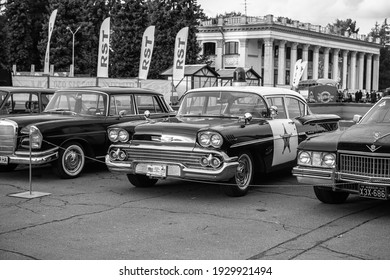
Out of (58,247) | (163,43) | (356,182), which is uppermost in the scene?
(163,43)

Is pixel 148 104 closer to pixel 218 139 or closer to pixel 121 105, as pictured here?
pixel 121 105

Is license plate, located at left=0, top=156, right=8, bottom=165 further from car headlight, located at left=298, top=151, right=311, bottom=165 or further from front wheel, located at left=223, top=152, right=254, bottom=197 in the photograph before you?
car headlight, located at left=298, top=151, right=311, bottom=165

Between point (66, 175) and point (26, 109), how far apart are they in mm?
2554

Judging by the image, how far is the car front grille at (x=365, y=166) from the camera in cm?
694

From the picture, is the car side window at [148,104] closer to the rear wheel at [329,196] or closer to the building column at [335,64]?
the rear wheel at [329,196]

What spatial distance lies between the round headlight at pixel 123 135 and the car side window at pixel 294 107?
9.82 feet

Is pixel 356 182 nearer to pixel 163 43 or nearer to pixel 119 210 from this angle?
pixel 119 210

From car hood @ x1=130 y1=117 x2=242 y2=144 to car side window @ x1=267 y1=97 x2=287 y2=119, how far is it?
1047mm

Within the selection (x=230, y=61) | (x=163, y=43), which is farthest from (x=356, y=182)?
(x=230, y=61)

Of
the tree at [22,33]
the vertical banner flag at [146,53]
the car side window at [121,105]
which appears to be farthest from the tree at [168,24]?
the car side window at [121,105]

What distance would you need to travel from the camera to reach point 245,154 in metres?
8.62

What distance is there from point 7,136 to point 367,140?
600 cm

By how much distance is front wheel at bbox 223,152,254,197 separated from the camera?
8492 mm

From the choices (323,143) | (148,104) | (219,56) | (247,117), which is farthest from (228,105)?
(219,56)
